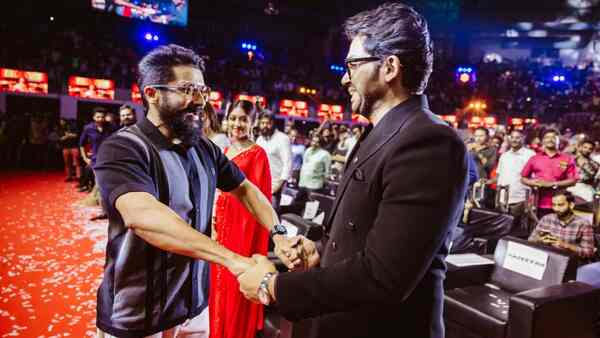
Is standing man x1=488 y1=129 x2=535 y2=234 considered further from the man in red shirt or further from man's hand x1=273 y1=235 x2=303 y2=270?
man's hand x1=273 y1=235 x2=303 y2=270

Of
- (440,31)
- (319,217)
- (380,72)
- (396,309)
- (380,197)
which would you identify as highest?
(440,31)

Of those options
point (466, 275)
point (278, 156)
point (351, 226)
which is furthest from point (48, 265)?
point (351, 226)

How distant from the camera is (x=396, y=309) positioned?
1.21 meters

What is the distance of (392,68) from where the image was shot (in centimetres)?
122

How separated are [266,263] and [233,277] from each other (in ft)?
5.49

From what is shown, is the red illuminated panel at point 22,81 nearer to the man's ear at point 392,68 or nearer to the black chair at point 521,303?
the black chair at point 521,303

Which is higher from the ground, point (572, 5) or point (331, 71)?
point (572, 5)

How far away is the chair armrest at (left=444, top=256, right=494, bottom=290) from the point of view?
3.47 metres

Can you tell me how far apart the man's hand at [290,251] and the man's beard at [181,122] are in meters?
0.57

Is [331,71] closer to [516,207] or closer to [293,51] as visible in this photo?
[293,51]

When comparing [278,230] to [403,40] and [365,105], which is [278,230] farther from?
[403,40]

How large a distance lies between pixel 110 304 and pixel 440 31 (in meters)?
31.9

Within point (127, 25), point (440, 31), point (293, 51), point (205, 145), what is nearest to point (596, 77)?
point (440, 31)

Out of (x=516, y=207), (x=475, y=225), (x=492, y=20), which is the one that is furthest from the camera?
(x=492, y=20)
